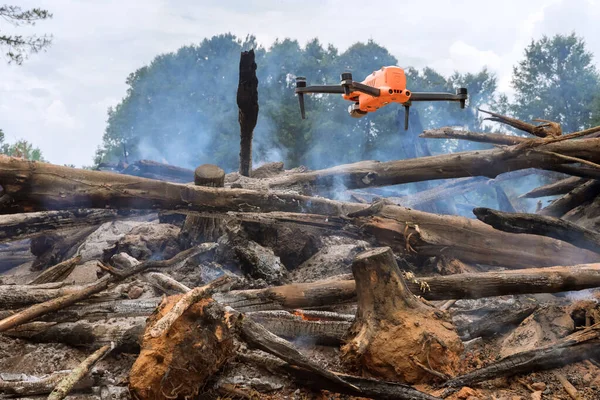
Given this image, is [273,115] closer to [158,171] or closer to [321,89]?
[158,171]

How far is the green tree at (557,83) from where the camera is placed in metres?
12.0

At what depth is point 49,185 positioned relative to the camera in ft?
12.4

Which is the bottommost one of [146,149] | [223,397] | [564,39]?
[223,397]

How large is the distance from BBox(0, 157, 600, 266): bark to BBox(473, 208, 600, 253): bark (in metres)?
0.93

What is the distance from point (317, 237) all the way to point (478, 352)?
103 inches

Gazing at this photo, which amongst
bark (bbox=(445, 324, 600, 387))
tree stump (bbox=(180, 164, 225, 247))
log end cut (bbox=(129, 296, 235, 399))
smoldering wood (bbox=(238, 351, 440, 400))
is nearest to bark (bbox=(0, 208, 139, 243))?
tree stump (bbox=(180, 164, 225, 247))

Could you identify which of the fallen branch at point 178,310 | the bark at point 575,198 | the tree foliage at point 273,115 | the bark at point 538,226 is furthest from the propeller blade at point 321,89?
the tree foliage at point 273,115

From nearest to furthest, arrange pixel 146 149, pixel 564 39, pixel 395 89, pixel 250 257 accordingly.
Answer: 1. pixel 395 89
2. pixel 250 257
3. pixel 564 39
4. pixel 146 149

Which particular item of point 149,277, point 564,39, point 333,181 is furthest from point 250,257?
point 564,39

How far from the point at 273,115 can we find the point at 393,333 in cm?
1246

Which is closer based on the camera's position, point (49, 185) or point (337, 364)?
point (337, 364)

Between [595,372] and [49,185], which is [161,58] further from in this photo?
[595,372]

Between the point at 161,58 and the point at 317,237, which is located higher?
the point at 161,58

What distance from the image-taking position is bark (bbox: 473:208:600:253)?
3.63 meters
